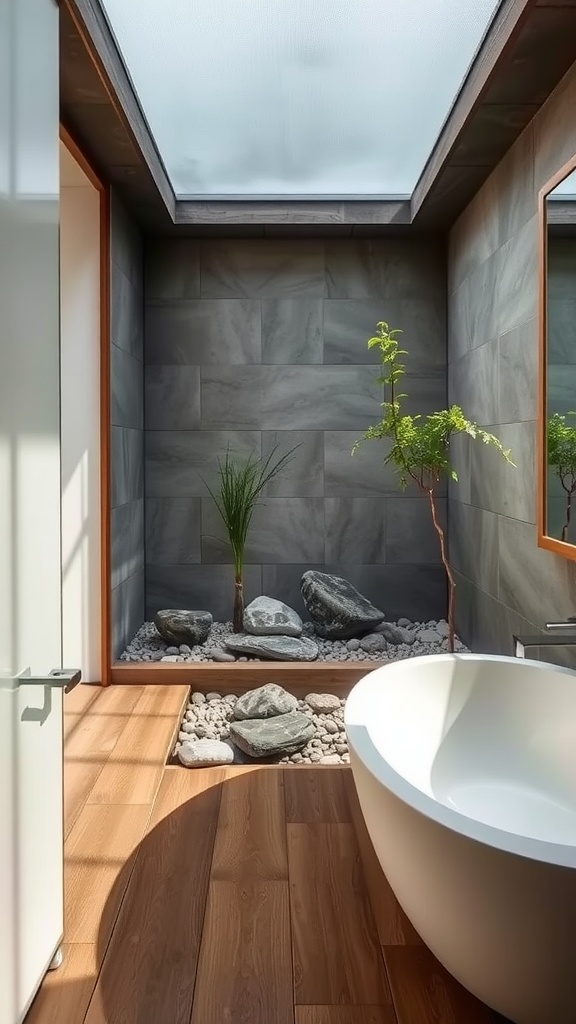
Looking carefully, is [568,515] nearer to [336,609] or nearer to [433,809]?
[433,809]

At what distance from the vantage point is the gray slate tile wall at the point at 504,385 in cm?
279

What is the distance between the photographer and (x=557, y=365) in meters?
2.61

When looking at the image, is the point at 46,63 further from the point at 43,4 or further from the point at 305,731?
the point at 305,731

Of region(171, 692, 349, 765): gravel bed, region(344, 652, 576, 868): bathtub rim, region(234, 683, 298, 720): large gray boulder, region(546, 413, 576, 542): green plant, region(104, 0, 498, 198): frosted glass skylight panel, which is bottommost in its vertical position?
region(171, 692, 349, 765): gravel bed

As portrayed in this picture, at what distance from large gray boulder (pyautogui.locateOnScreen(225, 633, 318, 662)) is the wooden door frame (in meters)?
0.69

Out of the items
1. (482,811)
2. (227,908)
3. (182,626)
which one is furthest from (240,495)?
(227,908)

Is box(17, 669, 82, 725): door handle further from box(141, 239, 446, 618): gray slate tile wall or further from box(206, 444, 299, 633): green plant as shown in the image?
box(141, 239, 446, 618): gray slate tile wall

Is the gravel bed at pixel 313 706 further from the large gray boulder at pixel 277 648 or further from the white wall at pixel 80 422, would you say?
the white wall at pixel 80 422

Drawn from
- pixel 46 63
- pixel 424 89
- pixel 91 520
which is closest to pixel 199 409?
pixel 91 520

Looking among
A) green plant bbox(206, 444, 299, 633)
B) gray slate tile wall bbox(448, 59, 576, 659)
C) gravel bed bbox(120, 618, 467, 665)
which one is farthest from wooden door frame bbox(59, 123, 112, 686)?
gray slate tile wall bbox(448, 59, 576, 659)

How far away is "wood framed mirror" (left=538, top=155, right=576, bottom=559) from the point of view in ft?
8.21

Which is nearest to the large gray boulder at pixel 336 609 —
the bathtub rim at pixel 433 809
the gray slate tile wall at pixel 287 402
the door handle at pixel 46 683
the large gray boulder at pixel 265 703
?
the gray slate tile wall at pixel 287 402

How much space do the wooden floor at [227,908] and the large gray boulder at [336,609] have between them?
129cm

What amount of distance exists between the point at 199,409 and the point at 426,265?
1.71 meters
